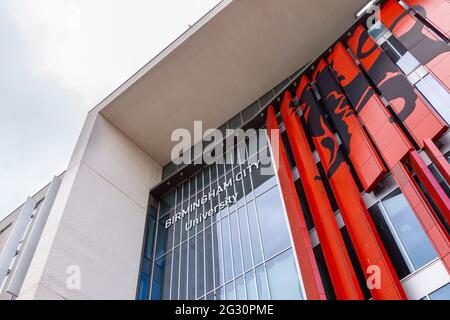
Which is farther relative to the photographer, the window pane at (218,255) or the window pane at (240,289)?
the window pane at (218,255)

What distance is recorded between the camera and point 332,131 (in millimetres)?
20469

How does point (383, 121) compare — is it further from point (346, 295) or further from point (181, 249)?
point (181, 249)

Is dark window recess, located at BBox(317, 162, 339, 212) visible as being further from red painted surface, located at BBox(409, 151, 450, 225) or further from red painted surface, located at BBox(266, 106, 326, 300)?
red painted surface, located at BBox(409, 151, 450, 225)

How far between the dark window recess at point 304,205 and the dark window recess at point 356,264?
71.0 inches

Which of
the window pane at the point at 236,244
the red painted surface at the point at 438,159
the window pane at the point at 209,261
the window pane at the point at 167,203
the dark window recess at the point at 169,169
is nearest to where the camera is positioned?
the red painted surface at the point at 438,159

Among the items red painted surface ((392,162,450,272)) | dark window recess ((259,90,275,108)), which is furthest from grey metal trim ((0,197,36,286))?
red painted surface ((392,162,450,272))

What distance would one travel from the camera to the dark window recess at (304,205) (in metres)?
18.3

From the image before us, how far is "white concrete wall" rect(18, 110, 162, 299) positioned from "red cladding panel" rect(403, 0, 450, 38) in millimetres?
19856

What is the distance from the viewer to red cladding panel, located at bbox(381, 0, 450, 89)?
1659 centimetres

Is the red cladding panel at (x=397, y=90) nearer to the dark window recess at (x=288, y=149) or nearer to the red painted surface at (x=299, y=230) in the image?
the red painted surface at (x=299, y=230)

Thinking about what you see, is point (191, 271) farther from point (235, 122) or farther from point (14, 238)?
point (235, 122)

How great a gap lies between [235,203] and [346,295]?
989cm

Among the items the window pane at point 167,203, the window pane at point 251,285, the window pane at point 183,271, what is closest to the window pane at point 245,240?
the window pane at point 251,285

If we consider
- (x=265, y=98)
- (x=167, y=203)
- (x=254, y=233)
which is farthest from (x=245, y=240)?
(x=265, y=98)
